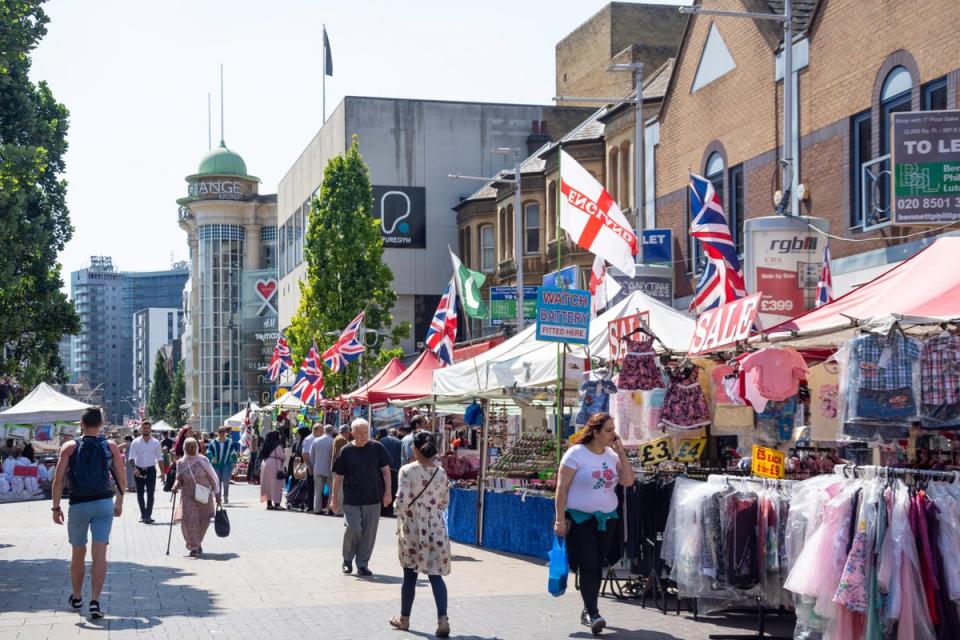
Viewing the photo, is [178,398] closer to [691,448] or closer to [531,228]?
[531,228]

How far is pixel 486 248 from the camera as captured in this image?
48.7 meters

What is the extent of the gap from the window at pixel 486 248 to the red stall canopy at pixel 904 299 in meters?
36.8

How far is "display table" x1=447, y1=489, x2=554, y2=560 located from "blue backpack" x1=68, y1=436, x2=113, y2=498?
555 centimetres

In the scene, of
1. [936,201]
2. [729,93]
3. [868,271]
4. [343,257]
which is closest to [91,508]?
[936,201]

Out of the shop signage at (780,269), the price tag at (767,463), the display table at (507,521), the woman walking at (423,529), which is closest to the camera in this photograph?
the price tag at (767,463)

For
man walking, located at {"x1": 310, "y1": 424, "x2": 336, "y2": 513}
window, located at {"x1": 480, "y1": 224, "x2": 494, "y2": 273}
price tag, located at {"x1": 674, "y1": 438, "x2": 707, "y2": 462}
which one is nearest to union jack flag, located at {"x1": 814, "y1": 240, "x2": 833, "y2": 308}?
price tag, located at {"x1": 674, "y1": 438, "x2": 707, "y2": 462}

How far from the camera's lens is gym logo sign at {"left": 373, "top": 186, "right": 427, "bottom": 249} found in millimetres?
54938

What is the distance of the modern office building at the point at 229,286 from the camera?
105688 millimetres

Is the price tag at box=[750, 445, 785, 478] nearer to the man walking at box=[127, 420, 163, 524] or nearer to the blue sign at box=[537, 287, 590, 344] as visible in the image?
the blue sign at box=[537, 287, 590, 344]

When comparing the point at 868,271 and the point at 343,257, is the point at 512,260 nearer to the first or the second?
the point at 343,257

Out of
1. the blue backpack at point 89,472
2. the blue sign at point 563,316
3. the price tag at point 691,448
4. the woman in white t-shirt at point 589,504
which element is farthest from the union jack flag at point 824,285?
the blue backpack at point 89,472

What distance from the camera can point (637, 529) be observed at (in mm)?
11469

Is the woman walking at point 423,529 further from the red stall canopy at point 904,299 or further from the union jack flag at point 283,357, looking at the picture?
the union jack flag at point 283,357

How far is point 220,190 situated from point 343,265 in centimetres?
6979
